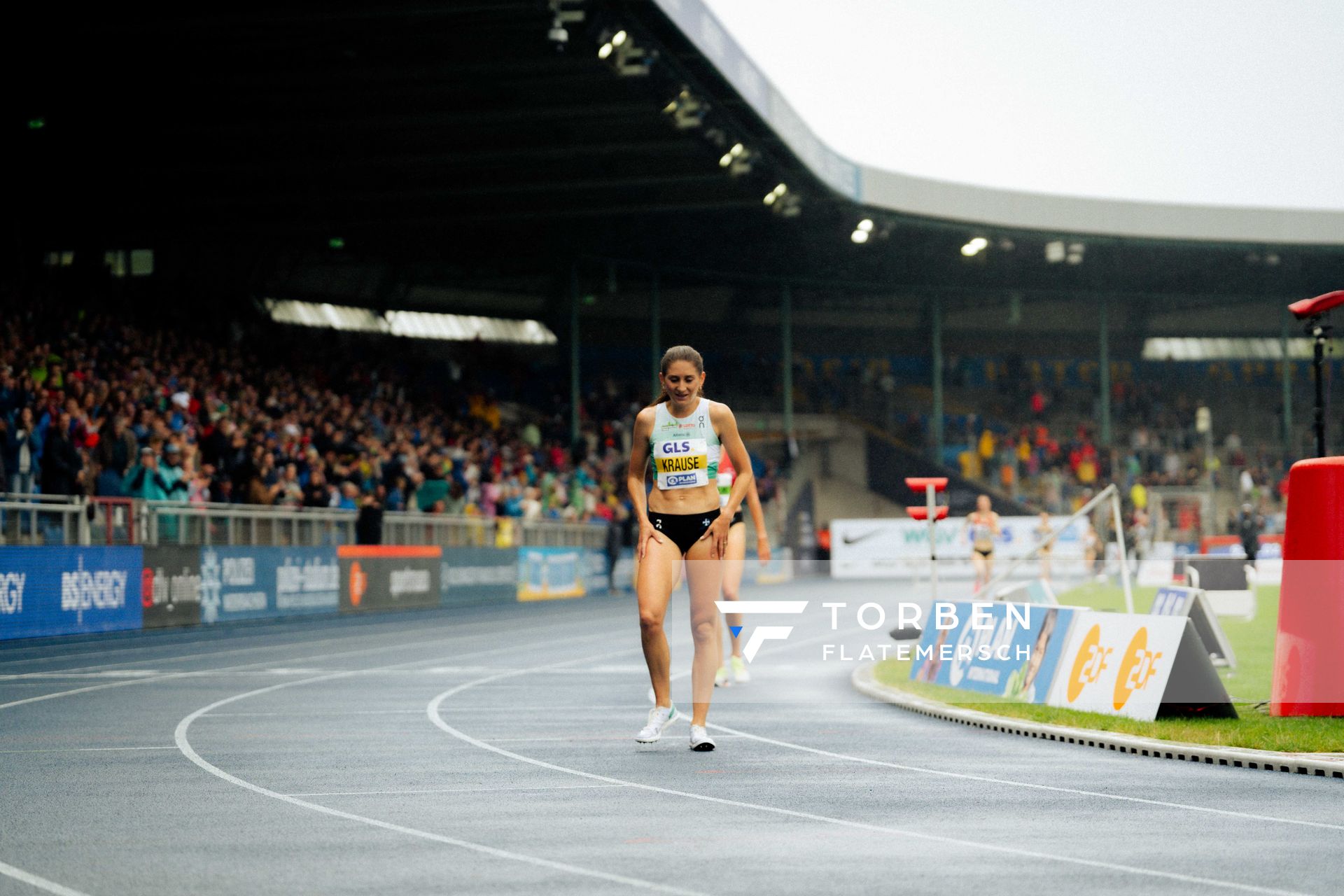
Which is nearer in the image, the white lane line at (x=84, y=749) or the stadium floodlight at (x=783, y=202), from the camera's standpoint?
the white lane line at (x=84, y=749)

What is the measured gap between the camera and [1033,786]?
8.98 m

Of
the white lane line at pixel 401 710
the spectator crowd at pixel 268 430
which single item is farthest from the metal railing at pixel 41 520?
the white lane line at pixel 401 710

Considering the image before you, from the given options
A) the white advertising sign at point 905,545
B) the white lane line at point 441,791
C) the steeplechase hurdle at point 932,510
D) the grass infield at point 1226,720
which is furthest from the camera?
the white advertising sign at point 905,545

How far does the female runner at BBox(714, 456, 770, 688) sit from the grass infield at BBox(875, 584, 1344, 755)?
1.39 metres

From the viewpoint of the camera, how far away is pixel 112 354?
28188 millimetres

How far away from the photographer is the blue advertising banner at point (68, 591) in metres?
19.9

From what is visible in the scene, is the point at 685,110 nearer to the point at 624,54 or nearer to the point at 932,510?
the point at 624,54

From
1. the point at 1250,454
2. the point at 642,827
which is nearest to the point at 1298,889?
the point at 642,827

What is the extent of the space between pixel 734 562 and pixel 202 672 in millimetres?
6761

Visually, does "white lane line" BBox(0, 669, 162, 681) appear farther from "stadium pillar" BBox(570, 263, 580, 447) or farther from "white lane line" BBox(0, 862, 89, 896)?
"stadium pillar" BBox(570, 263, 580, 447)

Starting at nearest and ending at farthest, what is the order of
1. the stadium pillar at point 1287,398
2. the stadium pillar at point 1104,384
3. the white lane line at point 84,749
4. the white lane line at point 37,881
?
the white lane line at point 37,881 < the white lane line at point 84,749 < the stadium pillar at point 1104,384 < the stadium pillar at point 1287,398

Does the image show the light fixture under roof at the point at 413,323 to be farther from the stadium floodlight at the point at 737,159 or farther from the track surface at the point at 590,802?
the track surface at the point at 590,802

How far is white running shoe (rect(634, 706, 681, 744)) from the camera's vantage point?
10.3m

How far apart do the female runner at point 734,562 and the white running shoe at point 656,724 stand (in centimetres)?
49
